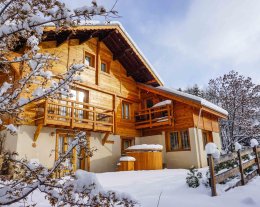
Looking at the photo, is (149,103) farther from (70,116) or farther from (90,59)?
(70,116)

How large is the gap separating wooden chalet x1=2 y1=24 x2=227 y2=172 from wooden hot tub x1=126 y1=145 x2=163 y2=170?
6.51 ft

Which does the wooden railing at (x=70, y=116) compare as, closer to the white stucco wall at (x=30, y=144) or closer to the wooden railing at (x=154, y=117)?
the white stucco wall at (x=30, y=144)

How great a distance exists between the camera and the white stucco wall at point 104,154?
43.0 ft

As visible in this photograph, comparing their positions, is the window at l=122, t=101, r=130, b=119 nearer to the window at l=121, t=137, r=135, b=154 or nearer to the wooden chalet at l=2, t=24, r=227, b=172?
the wooden chalet at l=2, t=24, r=227, b=172

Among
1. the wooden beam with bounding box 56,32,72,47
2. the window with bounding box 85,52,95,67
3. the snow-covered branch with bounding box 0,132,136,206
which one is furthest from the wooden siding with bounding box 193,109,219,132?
the snow-covered branch with bounding box 0,132,136,206

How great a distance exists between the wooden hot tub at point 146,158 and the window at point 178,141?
2.83 meters

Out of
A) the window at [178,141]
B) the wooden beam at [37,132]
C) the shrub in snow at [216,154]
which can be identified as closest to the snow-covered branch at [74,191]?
the shrub in snow at [216,154]

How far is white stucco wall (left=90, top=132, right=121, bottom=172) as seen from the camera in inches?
516

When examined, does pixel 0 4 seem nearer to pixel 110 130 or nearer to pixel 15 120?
pixel 15 120

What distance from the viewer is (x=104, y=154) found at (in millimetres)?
13672

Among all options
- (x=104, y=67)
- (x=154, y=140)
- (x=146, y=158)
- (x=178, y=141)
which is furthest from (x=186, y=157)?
(x=104, y=67)

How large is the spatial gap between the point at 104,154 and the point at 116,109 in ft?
10.1

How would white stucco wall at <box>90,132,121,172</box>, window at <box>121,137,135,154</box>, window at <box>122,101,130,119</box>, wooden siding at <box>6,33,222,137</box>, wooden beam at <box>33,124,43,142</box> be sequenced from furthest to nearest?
1. window at <box>122,101,130,119</box>
2. window at <box>121,137,135,154</box>
3. wooden siding at <box>6,33,222,137</box>
4. white stucco wall at <box>90,132,121,172</box>
5. wooden beam at <box>33,124,43,142</box>

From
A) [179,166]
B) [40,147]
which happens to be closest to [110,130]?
[40,147]
